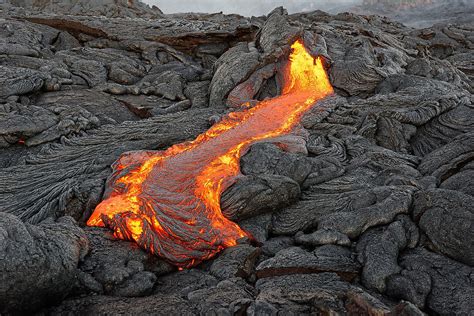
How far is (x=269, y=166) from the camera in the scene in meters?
8.27

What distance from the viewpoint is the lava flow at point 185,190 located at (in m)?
6.98

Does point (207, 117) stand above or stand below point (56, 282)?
above

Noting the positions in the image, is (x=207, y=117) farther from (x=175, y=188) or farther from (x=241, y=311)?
(x=241, y=311)

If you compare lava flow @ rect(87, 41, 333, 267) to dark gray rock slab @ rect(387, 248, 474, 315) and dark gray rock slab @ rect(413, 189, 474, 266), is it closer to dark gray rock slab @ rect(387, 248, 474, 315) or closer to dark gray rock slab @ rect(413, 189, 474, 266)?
dark gray rock slab @ rect(387, 248, 474, 315)

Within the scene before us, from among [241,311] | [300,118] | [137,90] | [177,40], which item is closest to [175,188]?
[241,311]

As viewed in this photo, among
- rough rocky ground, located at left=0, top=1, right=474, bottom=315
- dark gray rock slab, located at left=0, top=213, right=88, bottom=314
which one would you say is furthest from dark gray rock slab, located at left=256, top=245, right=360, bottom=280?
dark gray rock slab, located at left=0, top=213, right=88, bottom=314

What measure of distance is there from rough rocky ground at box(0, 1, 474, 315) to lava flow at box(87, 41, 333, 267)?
0.92 ft

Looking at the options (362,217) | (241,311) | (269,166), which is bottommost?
(241,311)

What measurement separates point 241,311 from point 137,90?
31.6 feet

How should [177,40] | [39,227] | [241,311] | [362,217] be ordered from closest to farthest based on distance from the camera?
1. [241,311]
2. [39,227]
3. [362,217]
4. [177,40]

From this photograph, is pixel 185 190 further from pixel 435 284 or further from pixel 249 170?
pixel 435 284

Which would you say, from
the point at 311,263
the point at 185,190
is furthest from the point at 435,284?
the point at 185,190

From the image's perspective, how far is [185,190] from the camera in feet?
26.5

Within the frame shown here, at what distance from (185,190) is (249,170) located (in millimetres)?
1449
